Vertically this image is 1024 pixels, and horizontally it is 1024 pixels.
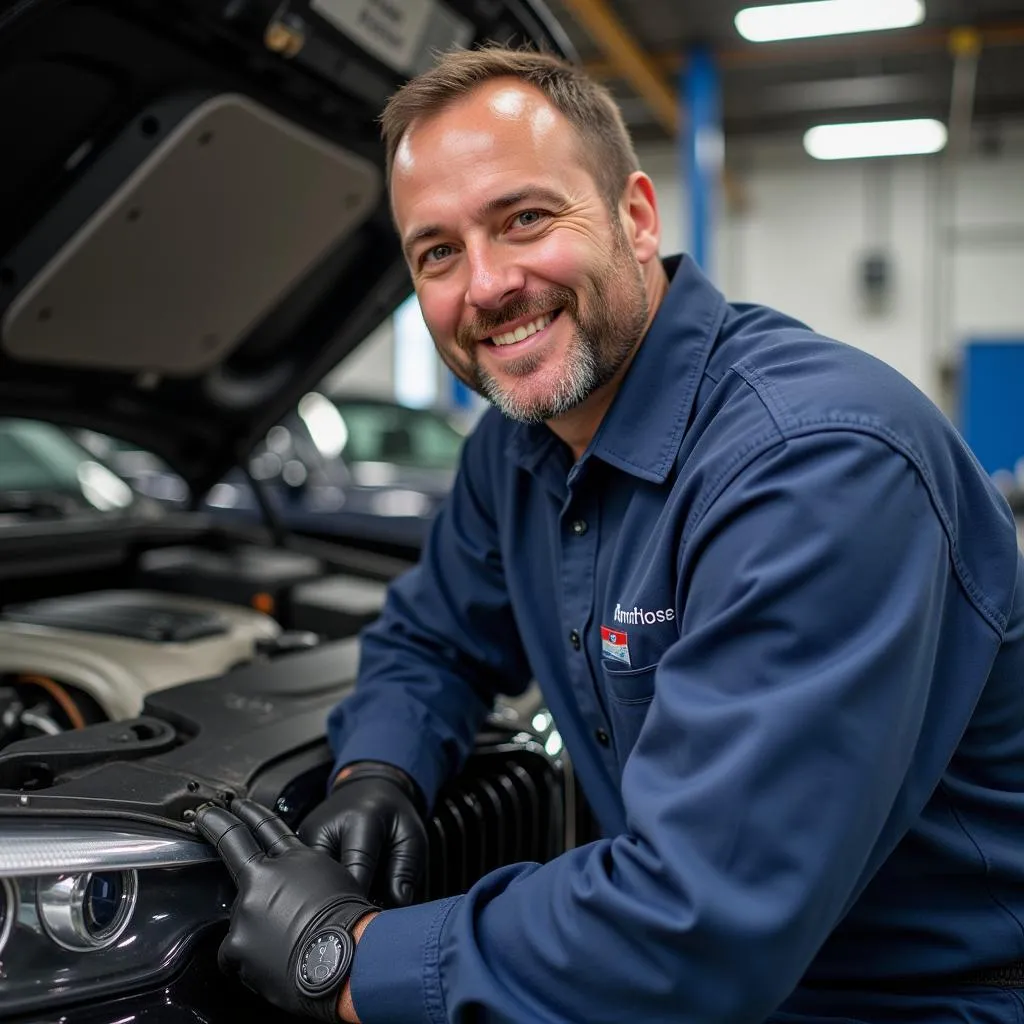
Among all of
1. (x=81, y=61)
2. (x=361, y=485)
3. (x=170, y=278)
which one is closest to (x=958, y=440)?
(x=81, y=61)

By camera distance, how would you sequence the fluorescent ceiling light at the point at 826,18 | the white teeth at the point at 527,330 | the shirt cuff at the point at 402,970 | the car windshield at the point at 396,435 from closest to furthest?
the shirt cuff at the point at 402,970, the white teeth at the point at 527,330, the car windshield at the point at 396,435, the fluorescent ceiling light at the point at 826,18

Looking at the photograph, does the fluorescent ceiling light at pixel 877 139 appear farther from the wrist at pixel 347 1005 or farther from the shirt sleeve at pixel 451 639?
the wrist at pixel 347 1005

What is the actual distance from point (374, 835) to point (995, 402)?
10.2 m

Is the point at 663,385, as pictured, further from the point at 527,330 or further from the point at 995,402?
the point at 995,402

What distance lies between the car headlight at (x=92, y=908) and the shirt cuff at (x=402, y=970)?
183 millimetres

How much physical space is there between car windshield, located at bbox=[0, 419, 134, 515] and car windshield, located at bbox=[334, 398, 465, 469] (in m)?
2.50

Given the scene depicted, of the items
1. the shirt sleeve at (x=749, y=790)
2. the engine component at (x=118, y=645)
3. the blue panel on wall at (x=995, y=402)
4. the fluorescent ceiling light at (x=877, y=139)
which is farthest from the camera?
the blue panel on wall at (x=995, y=402)

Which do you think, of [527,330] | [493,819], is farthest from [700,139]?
[493,819]

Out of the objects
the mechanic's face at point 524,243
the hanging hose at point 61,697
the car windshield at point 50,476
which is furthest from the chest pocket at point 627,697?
the car windshield at point 50,476

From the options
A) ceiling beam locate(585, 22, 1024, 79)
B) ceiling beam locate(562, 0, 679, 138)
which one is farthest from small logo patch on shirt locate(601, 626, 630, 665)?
ceiling beam locate(585, 22, 1024, 79)

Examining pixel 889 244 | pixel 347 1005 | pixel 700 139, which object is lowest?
pixel 347 1005

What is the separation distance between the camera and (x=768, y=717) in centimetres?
82

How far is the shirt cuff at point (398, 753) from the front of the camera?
1319mm

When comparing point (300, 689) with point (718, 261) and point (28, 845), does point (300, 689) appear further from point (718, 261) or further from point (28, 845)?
point (718, 261)
